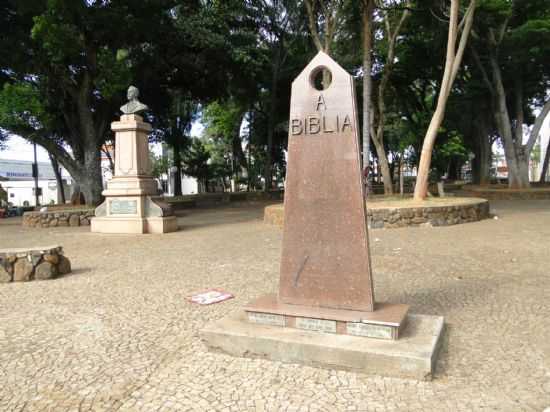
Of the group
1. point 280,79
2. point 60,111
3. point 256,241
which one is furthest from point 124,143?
point 280,79

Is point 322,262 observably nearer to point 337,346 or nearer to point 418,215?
point 337,346

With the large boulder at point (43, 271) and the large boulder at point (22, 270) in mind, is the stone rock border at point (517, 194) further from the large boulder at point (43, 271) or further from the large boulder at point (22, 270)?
the large boulder at point (22, 270)

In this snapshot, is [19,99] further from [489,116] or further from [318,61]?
[489,116]

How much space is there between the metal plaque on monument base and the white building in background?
1243 inches

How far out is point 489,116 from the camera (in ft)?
99.7

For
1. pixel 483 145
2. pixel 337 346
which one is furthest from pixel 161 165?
pixel 337 346

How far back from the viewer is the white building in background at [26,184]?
138ft

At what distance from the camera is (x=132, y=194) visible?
12.2 metres

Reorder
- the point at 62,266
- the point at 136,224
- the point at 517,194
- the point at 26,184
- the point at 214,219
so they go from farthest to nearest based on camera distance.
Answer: the point at 26,184
the point at 517,194
the point at 214,219
the point at 136,224
the point at 62,266

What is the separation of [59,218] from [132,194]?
4.04 m

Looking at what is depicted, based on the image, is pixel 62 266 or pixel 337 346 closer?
pixel 337 346

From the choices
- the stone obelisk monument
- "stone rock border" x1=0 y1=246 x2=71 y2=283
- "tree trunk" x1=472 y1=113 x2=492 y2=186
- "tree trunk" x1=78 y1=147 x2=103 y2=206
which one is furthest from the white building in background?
"tree trunk" x1=472 y1=113 x2=492 y2=186

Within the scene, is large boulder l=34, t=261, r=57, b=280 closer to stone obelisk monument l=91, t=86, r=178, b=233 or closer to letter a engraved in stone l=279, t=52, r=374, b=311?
letter a engraved in stone l=279, t=52, r=374, b=311

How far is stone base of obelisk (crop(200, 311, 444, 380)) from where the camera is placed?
3.12 m
